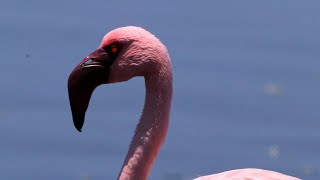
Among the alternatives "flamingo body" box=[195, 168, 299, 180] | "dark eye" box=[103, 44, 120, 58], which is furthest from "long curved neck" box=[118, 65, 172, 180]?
"flamingo body" box=[195, 168, 299, 180]

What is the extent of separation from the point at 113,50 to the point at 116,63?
56 mm

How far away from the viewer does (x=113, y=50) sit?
516 centimetres

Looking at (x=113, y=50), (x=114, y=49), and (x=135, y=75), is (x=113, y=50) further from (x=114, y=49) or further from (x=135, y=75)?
(x=135, y=75)

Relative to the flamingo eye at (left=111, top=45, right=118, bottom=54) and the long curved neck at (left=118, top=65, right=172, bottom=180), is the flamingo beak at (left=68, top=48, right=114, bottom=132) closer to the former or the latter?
the flamingo eye at (left=111, top=45, right=118, bottom=54)

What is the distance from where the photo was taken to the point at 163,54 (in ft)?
16.7

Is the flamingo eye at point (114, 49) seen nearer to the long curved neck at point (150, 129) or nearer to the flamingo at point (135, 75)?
the flamingo at point (135, 75)

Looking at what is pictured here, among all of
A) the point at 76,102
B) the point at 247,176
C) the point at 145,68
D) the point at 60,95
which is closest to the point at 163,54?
the point at 145,68

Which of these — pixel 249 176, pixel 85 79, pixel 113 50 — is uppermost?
pixel 113 50

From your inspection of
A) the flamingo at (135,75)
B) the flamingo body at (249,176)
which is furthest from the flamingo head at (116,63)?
the flamingo body at (249,176)

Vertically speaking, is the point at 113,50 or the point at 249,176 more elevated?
the point at 113,50

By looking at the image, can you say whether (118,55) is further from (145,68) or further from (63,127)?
(63,127)

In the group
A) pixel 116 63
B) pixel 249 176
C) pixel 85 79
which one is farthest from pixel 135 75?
pixel 249 176

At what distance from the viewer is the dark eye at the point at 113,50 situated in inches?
203

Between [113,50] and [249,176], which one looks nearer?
[113,50]
